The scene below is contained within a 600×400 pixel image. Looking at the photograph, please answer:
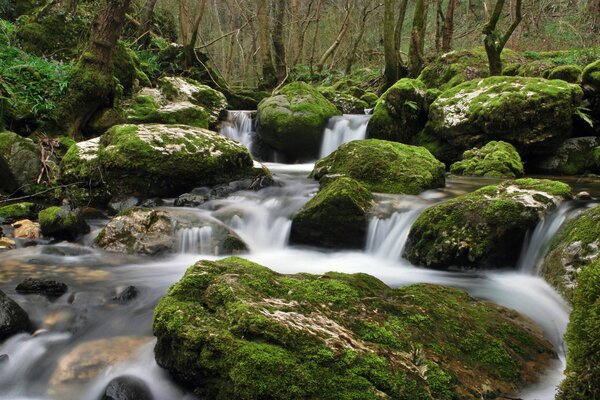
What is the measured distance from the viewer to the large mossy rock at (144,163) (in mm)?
7652

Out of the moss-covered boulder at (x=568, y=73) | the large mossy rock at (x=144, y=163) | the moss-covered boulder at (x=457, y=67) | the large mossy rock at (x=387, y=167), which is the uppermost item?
the moss-covered boulder at (x=457, y=67)

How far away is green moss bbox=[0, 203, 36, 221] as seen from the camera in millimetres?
7051

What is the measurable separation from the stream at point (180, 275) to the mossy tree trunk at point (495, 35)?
16.6ft

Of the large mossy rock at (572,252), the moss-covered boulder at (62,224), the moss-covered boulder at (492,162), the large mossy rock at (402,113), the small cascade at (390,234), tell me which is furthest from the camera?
the large mossy rock at (402,113)

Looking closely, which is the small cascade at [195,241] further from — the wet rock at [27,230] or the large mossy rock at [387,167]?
the large mossy rock at [387,167]

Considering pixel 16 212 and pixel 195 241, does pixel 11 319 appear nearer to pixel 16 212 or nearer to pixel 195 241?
pixel 195 241

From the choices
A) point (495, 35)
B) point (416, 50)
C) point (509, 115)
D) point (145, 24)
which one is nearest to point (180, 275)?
point (509, 115)

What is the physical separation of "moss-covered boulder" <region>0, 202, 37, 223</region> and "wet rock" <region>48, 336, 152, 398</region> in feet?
15.1

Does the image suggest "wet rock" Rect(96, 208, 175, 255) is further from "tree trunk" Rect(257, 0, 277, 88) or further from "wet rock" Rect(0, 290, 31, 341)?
"tree trunk" Rect(257, 0, 277, 88)

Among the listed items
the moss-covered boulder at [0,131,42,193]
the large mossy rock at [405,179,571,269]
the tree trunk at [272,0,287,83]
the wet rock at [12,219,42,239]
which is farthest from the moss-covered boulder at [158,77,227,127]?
the large mossy rock at [405,179,571,269]

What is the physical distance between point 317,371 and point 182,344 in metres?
0.84

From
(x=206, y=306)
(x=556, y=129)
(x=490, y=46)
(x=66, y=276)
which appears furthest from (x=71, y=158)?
(x=490, y=46)

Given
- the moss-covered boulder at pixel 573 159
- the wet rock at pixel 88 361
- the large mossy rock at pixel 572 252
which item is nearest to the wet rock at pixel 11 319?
the wet rock at pixel 88 361

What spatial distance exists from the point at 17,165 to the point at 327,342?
24.8ft
